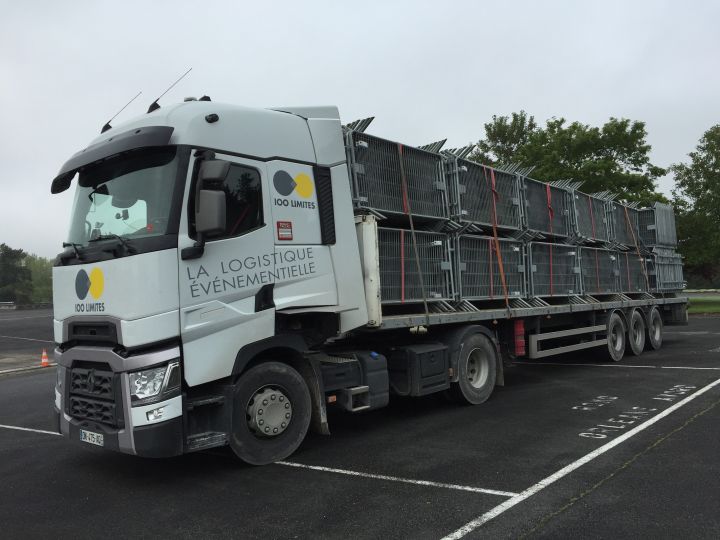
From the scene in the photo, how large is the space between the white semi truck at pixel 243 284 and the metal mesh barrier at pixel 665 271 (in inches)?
322

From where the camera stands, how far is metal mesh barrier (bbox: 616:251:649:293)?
40.4 feet

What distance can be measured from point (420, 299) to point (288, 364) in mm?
2040

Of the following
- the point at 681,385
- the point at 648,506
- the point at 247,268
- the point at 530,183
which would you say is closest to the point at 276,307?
the point at 247,268

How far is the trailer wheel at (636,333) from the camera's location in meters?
12.2

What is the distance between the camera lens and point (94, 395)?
4.83 metres

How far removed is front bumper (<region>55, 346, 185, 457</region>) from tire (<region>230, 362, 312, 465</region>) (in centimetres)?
58

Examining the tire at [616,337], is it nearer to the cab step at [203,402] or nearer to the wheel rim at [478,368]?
the wheel rim at [478,368]

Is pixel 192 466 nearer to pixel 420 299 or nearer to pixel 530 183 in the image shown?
pixel 420 299

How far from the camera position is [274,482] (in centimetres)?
484

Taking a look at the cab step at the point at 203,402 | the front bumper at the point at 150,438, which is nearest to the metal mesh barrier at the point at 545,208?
the cab step at the point at 203,402

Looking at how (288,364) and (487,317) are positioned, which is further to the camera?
(487,317)

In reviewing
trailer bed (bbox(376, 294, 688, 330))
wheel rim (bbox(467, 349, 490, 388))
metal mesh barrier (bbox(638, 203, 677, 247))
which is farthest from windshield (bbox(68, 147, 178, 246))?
metal mesh barrier (bbox(638, 203, 677, 247))

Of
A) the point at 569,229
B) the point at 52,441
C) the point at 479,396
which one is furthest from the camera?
the point at 569,229

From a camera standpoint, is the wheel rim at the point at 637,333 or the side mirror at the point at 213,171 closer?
the side mirror at the point at 213,171
